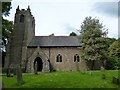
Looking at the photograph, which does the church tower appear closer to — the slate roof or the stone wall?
the slate roof

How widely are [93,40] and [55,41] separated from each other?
9075 mm

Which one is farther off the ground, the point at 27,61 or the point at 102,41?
the point at 102,41

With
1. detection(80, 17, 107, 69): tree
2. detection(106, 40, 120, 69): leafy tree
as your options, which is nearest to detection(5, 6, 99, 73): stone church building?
detection(80, 17, 107, 69): tree

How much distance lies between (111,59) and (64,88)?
101 feet

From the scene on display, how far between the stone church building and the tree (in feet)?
8.73

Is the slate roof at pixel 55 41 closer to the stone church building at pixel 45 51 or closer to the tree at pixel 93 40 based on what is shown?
the stone church building at pixel 45 51

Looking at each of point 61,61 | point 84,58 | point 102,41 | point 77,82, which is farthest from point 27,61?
point 77,82

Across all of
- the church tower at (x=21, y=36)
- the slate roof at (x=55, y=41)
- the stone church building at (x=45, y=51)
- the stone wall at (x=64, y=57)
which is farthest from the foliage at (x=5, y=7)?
the slate roof at (x=55, y=41)

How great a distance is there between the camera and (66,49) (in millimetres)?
53750

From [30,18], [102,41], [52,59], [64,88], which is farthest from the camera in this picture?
[30,18]

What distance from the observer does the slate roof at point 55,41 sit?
54.0 metres

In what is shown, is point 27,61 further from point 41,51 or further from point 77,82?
point 77,82

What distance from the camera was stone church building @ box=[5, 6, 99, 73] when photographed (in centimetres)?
5225

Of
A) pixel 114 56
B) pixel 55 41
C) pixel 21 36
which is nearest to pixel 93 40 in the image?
pixel 114 56
